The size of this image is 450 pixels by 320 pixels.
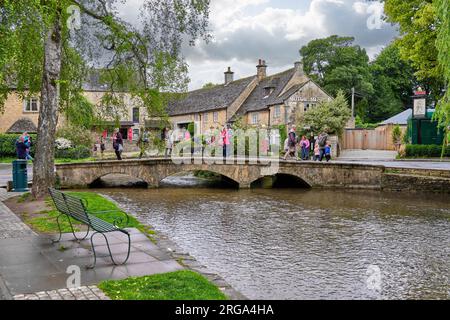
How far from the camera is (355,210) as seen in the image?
1694 centimetres

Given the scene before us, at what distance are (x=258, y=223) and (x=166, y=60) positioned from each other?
6652mm

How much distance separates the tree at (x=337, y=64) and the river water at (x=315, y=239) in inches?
1681

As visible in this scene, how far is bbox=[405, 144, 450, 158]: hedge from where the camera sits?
29.5 m

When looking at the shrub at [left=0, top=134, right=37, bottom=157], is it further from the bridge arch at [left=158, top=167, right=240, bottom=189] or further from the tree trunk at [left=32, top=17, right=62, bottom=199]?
the tree trunk at [left=32, top=17, right=62, bottom=199]

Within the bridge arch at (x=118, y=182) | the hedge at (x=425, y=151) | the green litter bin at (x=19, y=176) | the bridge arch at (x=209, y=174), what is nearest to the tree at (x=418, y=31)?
the hedge at (x=425, y=151)

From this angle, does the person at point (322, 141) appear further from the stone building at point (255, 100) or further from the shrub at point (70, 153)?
the shrub at point (70, 153)

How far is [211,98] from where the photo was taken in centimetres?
5334

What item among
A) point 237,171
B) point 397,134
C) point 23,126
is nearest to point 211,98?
point 23,126

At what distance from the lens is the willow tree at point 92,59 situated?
44.2ft

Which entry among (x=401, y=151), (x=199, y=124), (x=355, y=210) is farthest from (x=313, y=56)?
(x=355, y=210)

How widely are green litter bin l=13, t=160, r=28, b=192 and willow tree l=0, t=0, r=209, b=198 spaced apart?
258 centimetres

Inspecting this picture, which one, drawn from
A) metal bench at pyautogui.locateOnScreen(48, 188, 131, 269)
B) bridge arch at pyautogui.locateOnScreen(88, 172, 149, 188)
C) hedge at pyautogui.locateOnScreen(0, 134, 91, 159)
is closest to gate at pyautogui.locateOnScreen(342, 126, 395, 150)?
bridge arch at pyautogui.locateOnScreen(88, 172, 149, 188)

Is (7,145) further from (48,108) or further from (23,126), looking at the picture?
(48,108)
